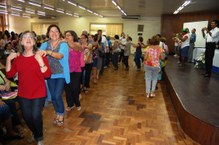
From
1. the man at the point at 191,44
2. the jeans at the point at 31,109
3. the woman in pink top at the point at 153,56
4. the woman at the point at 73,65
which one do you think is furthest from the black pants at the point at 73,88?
the man at the point at 191,44

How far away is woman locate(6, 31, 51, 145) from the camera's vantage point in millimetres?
1980

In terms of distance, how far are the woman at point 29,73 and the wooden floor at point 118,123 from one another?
0.64 m

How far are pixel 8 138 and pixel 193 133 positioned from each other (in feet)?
8.01

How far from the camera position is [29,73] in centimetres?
197

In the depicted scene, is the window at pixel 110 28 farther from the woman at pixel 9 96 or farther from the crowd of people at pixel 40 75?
the woman at pixel 9 96

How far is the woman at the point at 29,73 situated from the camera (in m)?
1.98

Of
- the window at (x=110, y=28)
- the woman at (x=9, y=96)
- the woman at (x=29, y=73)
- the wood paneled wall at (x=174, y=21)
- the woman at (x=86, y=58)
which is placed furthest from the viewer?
the window at (x=110, y=28)

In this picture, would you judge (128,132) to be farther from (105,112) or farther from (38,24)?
(38,24)

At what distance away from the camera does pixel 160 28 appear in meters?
14.9

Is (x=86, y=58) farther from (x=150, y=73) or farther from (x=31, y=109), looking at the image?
(x=31, y=109)

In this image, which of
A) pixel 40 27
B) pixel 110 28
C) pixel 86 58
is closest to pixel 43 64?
pixel 86 58

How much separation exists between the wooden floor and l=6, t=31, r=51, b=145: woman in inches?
25.1

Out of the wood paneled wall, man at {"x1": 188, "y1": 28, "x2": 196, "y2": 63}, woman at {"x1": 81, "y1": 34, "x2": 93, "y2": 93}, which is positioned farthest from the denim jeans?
the wood paneled wall

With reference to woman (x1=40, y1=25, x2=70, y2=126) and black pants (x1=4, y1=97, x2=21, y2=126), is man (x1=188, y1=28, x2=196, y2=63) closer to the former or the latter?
woman (x1=40, y1=25, x2=70, y2=126)
